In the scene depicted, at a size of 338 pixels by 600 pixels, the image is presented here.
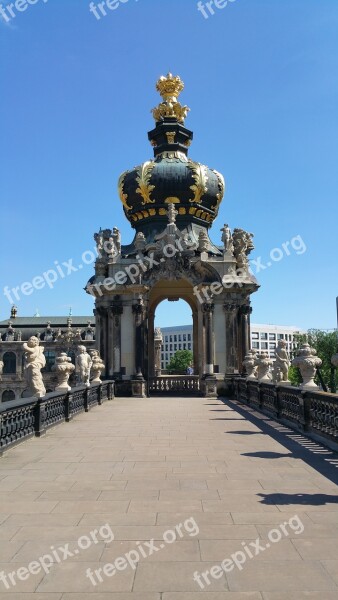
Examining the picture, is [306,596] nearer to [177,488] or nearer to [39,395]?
[177,488]

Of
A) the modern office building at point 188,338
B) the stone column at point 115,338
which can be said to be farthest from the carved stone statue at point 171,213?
the modern office building at point 188,338

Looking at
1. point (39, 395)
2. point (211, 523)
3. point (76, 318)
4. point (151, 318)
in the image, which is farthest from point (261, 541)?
point (76, 318)

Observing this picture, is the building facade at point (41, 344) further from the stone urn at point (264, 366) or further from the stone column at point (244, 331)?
the stone urn at point (264, 366)

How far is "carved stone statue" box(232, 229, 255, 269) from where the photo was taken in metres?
32.2

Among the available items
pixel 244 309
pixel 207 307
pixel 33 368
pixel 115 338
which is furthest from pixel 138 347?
pixel 33 368

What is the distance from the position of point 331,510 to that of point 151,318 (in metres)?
29.7

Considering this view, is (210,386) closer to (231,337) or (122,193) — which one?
(231,337)

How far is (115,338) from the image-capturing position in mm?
30734

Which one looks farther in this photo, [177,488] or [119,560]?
A: [177,488]

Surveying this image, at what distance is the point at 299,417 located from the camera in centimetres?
1488

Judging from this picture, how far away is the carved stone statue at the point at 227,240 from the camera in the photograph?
103ft

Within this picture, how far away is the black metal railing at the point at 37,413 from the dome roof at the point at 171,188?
16.3 meters

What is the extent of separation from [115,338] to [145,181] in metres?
10.9

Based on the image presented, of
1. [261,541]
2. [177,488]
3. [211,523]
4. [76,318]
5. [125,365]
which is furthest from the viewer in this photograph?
[76,318]
